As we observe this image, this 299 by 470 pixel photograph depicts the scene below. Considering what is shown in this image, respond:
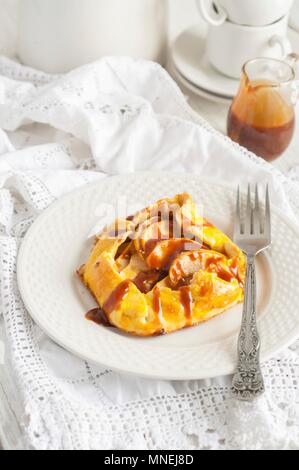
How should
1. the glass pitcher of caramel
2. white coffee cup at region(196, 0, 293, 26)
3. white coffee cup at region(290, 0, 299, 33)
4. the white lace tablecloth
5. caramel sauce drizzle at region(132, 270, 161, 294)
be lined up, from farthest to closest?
white coffee cup at region(290, 0, 299, 33)
white coffee cup at region(196, 0, 293, 26)
the glass pitcher of caramel
caramel sauce drizzle at region(132, 270, 161, 294)
the white lace tablecloth

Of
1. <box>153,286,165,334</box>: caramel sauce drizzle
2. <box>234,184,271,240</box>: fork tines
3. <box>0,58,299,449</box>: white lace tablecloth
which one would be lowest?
<box>0,58,299,449</box>: white lace tablecloth

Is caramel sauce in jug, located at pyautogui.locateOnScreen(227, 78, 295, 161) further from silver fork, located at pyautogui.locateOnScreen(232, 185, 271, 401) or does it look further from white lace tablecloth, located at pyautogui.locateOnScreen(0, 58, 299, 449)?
silver fork, located at pyautogui.locateOnScreen(232, 185, 271, 401)

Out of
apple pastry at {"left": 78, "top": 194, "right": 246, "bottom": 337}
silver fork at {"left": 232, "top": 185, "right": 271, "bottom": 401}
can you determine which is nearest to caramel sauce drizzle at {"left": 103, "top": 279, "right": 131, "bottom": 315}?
apple pastry at {"left": 78, "top": 194, "right": 246, "bottom": 337}

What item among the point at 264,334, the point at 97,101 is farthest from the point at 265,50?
the point at 264,334

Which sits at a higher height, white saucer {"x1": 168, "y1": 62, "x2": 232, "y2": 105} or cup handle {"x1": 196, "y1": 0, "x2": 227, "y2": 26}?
cup handle {"x1": 196, "y1": 0, "x2": 227, "y2": 26}

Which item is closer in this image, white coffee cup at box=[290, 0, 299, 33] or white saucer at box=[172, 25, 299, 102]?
white saucer at box=[172, 25, 299, 102]

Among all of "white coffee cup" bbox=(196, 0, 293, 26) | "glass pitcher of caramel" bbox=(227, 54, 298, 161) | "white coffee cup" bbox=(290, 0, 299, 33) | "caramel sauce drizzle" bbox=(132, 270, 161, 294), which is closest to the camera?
"caramel sauce drizzle" bbox=(132, 270, 161, 294)
